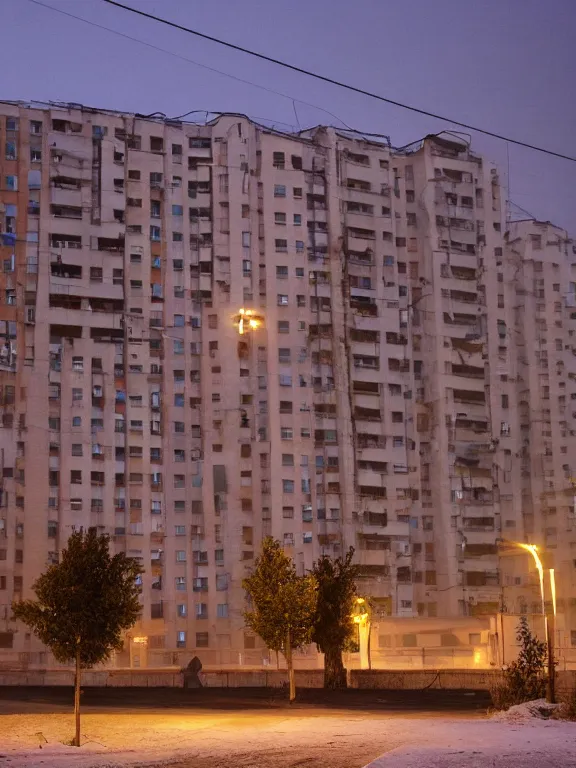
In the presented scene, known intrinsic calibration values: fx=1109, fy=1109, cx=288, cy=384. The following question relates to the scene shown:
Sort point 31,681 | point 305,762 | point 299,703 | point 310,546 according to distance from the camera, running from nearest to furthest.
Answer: point 305,762 → point 299,703 → point 31,681 → point 310,546

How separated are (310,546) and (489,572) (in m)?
18.5

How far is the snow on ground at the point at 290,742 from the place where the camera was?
2391 cm

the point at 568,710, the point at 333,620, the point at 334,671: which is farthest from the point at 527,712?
the point at 333,620

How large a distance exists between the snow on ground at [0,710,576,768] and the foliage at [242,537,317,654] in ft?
34.8

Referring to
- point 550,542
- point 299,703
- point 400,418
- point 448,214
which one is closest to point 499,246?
point 448,214

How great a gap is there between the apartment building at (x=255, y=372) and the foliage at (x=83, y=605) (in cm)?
5886

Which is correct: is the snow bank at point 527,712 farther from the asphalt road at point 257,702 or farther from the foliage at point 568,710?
the asphalt road at point 257,702

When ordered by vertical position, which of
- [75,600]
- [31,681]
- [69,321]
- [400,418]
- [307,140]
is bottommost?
[31,681]

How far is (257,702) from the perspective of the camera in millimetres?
46344

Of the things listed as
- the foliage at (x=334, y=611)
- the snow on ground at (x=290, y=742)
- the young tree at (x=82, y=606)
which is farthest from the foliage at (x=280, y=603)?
the young tree at (x=82, y=606)

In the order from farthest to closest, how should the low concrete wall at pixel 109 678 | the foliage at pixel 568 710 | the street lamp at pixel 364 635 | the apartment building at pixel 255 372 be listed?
1. the apartment building at pixel 255 372
2. the street lamp at pixel 364 635
3. the low concrete wall at pixel 109 678
4. the foliage at pixel 568 710

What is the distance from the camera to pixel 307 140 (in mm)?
108562

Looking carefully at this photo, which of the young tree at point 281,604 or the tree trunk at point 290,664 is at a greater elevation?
the young tree at point 281,604

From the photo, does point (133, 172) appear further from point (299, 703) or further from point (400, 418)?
point (299, 703)
